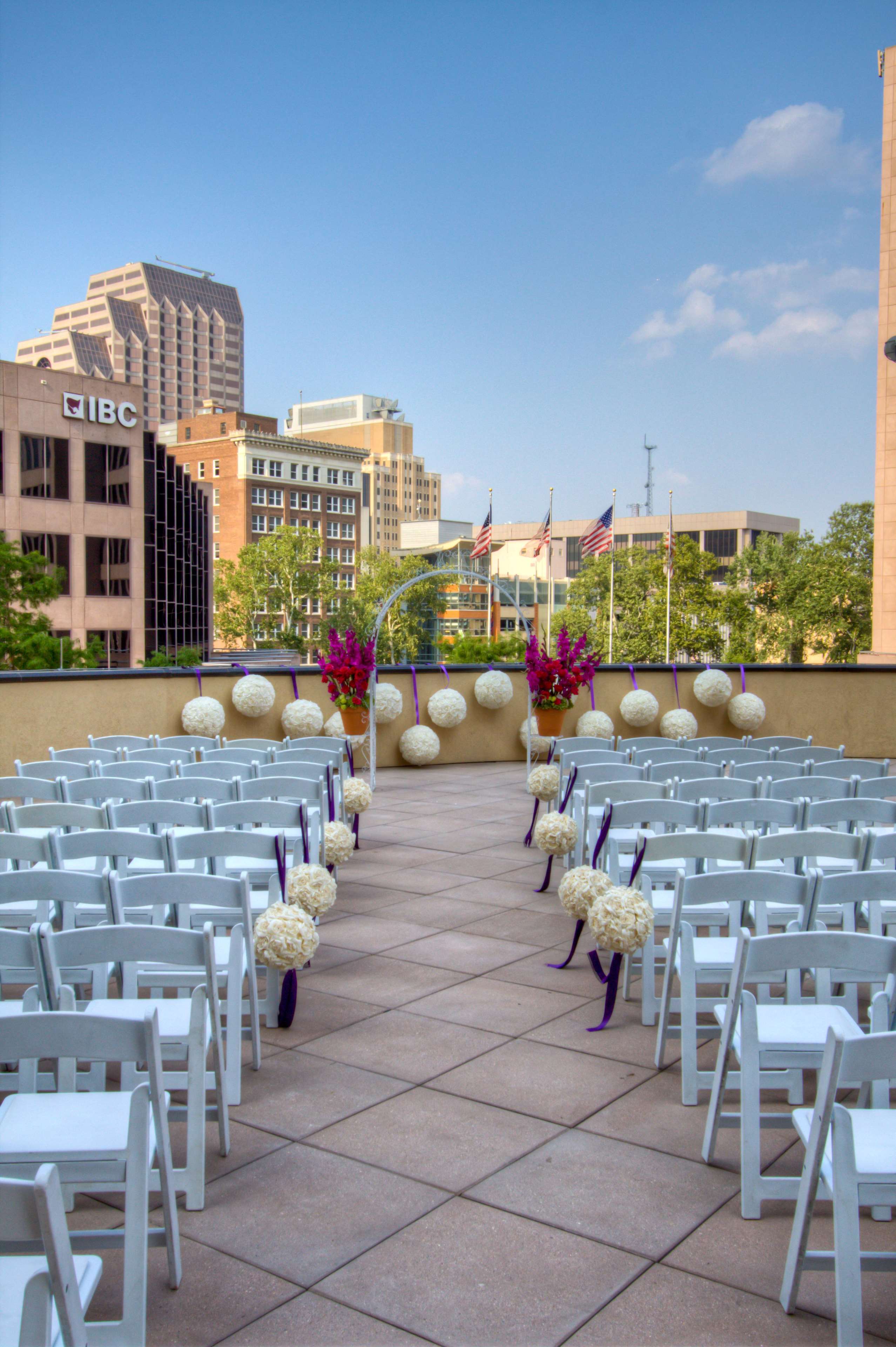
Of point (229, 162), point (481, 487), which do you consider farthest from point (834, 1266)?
point (481, 487)

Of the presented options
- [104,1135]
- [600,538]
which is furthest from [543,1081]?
[600,538]

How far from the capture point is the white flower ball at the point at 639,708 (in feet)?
45.1

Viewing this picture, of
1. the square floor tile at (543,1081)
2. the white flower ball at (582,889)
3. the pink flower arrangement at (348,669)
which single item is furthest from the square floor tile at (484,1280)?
the pink flower arrangement at (348,669)

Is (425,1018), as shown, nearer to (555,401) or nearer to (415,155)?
(415,155)

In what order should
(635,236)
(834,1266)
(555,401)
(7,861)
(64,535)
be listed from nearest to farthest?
(834,1266) → (7,861) → (64,535) → (635,236) → (555,401)

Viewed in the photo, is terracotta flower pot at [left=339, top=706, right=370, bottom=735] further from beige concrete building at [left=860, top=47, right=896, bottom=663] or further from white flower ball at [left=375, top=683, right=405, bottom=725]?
beige concrete building at [left=860, top=47, right=896, bottom=663]

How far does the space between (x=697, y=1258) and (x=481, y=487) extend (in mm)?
149370

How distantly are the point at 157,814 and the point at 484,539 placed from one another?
17.3 meters

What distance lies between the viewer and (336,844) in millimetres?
6336

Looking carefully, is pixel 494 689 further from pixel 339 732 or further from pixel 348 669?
pixel 348 669

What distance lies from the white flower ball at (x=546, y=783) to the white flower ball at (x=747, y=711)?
6626mm

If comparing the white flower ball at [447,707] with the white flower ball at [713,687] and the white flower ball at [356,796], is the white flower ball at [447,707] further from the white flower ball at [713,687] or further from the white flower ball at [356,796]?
the white flower ball at [356,796]

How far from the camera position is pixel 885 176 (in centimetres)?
3616

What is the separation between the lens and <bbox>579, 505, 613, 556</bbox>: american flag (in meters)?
22.8
